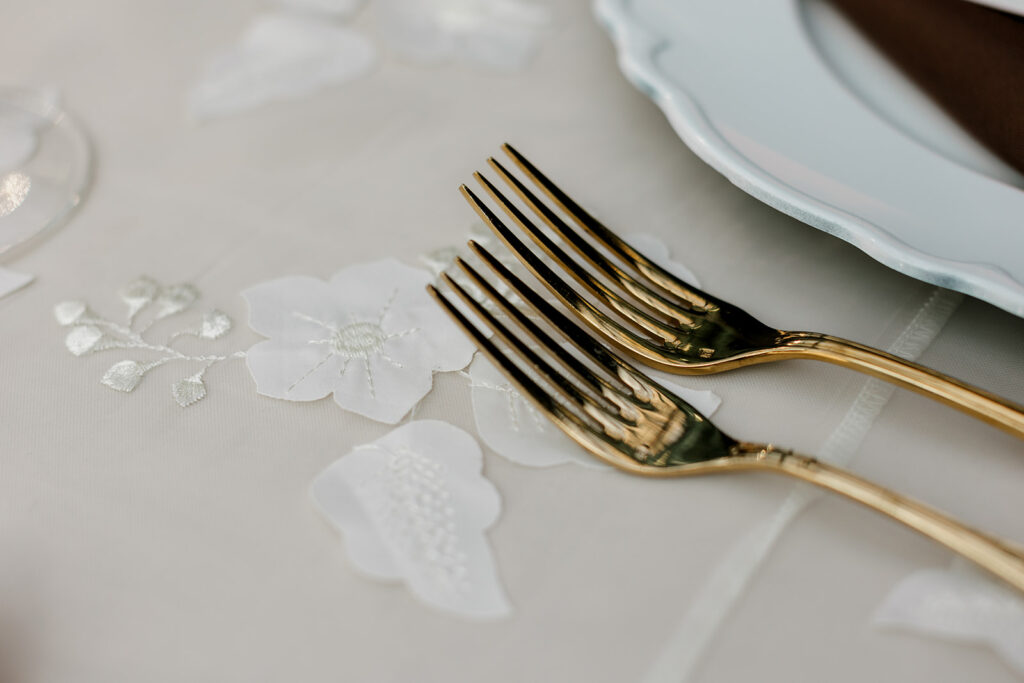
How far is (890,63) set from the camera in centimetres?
48

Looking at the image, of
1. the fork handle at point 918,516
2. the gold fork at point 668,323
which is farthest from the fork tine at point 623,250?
the fork handle at point 918,516

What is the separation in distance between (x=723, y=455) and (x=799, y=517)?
4cm

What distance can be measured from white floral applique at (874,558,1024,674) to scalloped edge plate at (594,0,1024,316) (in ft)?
0.38

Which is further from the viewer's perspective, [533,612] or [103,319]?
[103,319]

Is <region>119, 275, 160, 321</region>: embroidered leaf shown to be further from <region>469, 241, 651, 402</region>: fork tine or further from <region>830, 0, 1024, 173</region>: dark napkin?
<region>830, 0, 1024, 173</region>: dark napkin

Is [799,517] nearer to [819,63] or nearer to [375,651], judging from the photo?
[375,651]

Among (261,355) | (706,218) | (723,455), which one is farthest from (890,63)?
(261,355)

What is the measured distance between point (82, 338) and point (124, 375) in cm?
4

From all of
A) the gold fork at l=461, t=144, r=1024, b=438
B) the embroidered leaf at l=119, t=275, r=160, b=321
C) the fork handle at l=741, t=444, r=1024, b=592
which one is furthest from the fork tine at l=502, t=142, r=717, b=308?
the embroidered leaf at l=119, t=275, r=160, b=321

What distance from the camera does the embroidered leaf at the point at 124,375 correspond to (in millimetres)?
372

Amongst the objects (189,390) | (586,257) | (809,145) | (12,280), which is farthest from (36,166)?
(809,145)

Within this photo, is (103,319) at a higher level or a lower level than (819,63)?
lower

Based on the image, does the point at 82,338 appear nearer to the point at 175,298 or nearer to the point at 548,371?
the point at 175,298

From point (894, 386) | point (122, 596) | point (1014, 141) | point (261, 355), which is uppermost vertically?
point (1014, 141)
